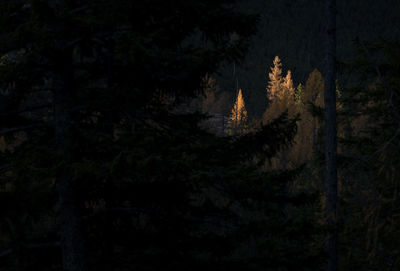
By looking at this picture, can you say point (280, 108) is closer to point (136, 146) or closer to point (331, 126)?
point (331, 126)

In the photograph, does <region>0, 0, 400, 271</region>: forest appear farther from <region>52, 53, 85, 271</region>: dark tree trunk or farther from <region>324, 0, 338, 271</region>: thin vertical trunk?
<region>324, 0, 338, 271</region>: thin vertical trunk

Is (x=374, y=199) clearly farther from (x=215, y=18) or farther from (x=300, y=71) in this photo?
(x=300, y=71)

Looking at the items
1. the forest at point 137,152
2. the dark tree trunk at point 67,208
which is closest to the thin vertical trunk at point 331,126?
the forest at point 137,152

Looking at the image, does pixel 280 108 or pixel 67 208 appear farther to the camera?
pixel 280 108

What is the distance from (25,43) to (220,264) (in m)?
3.74

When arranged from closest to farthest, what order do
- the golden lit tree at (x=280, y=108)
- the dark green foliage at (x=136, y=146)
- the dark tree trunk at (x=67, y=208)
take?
the dark green foliage at (x=136, y=146) → the dark tree trunk at (x=67, y=208) → the golden lit tree at (x=280, y=108)

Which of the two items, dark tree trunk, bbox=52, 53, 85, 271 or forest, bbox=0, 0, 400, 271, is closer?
forest, bbox=0, 0, 400, 271

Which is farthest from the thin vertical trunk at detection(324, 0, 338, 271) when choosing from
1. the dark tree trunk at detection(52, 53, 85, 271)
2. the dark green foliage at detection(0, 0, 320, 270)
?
the dark tree trunk at detection(52, 53, 85, 271)

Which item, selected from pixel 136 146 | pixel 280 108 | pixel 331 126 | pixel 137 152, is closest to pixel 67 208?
pixel 136 146

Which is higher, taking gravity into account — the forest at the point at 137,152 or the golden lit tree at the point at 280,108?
the golden lit tree at the point at 280,108

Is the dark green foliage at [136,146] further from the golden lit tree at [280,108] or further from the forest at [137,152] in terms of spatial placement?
the golden lit tree at [280,108]

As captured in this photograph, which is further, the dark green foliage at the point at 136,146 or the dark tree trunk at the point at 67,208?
the dark tree trunk at the point at 67,208

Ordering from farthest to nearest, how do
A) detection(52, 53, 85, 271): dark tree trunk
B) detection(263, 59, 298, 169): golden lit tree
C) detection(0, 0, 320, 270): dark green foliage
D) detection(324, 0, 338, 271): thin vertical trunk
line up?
detection(263, 59, 298, 169): golden lit tree
detection(324, 0, 338, 271): thin vertical trunk
detection(52, 53, 85, 271): dark tree trunk
detection(0, 0, 320, 270): dark green foliage

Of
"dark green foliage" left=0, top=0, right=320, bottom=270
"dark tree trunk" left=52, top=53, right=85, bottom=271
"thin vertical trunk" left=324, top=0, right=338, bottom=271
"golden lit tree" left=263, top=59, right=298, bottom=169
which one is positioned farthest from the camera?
"golden lit tree" left=263, top=59, right=298, bottom=169
